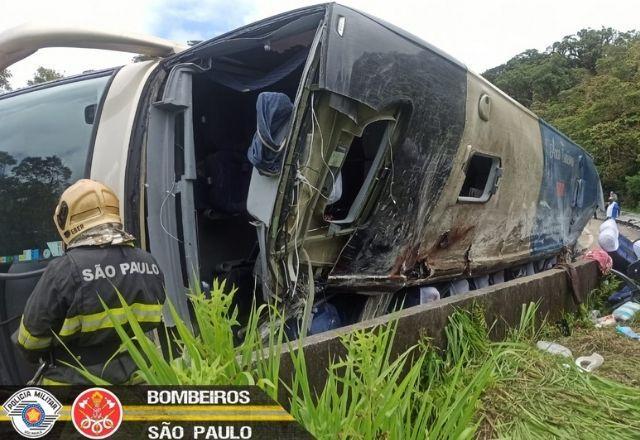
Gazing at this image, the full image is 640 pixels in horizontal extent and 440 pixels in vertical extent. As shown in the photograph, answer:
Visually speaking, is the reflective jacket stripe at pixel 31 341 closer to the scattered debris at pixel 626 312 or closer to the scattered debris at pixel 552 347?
the scattered debris at pixel 552 347

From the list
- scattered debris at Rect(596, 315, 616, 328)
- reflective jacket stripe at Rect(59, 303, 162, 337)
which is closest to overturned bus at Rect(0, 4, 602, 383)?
reflective jacket stripe at Rect(59, 303, 162, 337)

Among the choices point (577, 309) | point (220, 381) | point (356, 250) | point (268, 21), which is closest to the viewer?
point (220, 381)

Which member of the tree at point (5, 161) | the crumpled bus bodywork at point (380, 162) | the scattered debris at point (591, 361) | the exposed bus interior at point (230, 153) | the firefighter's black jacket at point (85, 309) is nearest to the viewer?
the firefighter's black jacket at point (85, 309)

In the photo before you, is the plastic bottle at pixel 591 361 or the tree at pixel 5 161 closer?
the tree at pixel 5 161

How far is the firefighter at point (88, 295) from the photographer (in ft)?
6.01

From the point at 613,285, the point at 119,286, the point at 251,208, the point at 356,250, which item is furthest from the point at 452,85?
the point at 613,285

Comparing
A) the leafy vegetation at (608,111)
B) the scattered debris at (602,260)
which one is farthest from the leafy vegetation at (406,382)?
the leafy vegetation at (608,111)

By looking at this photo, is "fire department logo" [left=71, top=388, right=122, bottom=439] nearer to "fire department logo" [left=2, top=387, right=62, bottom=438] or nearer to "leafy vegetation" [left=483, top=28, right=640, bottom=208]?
"fire department logo" [left=2, top=387, right=62, bottom=438]

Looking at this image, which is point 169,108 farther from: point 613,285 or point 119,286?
point 613,285

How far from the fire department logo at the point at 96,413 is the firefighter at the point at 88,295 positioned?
1.42 ft

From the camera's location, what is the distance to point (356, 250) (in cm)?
323

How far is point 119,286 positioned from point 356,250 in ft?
5.39

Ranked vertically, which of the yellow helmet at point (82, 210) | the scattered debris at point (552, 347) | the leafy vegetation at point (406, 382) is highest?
the yellow helmet at point (82, 210)

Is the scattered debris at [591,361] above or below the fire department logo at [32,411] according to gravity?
below
